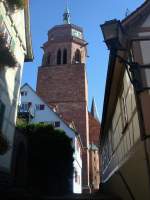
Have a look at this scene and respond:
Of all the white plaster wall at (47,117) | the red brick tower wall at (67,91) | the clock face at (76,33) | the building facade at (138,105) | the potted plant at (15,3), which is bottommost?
the building facade at (138,105)

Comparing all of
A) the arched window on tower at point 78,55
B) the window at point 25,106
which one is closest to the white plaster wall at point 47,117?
the window at point 25,106

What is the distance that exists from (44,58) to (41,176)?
31306 mm

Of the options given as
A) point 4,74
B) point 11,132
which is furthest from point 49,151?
point 4,74

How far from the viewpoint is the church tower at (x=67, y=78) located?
3819 cm

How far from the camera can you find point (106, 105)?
1226cm

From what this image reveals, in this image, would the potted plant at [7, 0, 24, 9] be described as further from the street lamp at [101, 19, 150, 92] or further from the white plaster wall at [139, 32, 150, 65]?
the white plaster wall at [139, 32, 150, 65]

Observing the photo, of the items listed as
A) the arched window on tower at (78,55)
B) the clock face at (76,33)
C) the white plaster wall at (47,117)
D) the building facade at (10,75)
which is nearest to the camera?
the building facade at (10,75)

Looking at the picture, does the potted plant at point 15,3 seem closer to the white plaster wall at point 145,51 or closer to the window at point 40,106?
the white plaster wall at point 145,51

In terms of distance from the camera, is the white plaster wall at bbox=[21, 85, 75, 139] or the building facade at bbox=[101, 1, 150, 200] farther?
the white plaster wall at bbox=[21, 85, 75, 139]

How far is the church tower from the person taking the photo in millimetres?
38188

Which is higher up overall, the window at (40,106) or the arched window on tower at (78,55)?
the arched window on tower at (78,55)

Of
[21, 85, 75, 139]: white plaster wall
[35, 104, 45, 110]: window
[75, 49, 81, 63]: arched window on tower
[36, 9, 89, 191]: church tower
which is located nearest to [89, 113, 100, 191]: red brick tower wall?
[36, 9, 89, 191]: church tower

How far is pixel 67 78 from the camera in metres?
42.1

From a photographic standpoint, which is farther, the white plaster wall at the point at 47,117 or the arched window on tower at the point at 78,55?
the arched window on tower at the point at 78,55
